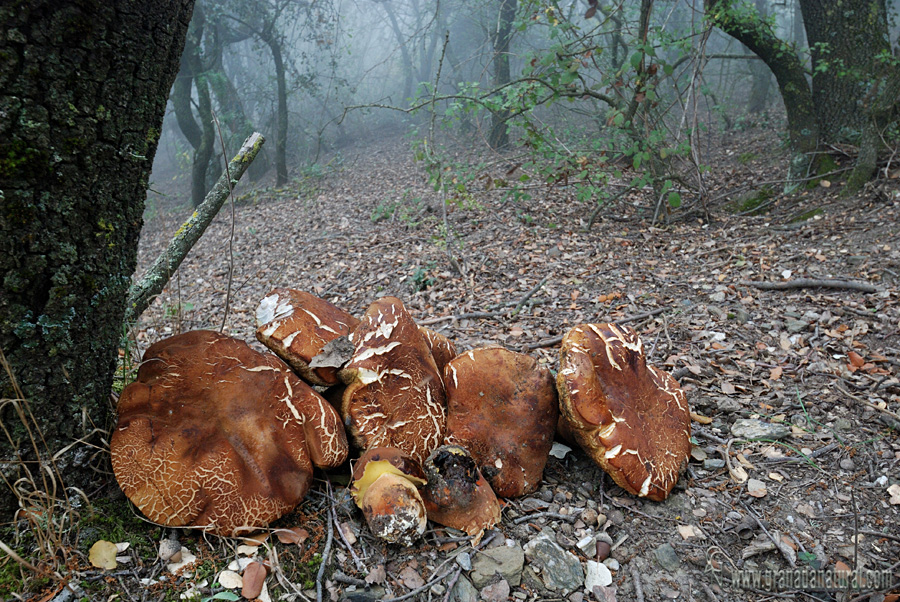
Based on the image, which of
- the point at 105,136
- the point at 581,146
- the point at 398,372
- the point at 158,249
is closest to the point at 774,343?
the point at 398,372

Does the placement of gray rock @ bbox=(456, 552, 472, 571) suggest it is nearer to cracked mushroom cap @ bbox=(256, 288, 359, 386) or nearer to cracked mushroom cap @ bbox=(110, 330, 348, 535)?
cracked mushroom cap @ bbox=(110, 330, 348, 535)

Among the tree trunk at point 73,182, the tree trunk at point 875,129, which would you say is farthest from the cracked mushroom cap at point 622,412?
the tree trunk at point 875,129

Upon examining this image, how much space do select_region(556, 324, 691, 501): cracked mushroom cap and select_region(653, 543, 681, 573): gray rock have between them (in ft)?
0.76

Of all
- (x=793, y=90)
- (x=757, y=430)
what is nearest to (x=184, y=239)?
(x=757, y=430)

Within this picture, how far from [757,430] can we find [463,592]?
1.92 m

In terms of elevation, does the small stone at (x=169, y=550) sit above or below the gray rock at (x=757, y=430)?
above

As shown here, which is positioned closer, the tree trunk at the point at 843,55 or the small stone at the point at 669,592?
the small stone at the point at 669,592

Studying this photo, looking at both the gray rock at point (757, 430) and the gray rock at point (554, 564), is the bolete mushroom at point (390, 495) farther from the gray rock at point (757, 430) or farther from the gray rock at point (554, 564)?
the gray rock at point (757, 430)

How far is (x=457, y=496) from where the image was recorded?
222 centimetres

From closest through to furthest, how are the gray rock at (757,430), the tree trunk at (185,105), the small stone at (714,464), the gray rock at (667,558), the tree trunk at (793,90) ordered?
the gray rock at (667,558) → the small stone at (714,464) → the gray rock at (757,430) → the tree trunk at (793,90) → the tree trunk at (185,105)

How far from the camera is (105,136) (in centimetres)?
187

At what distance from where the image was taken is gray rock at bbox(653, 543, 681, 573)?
216 centimetres

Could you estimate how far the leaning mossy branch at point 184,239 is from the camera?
279 centimetres

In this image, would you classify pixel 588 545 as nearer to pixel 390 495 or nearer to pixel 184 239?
pixel 390 495
